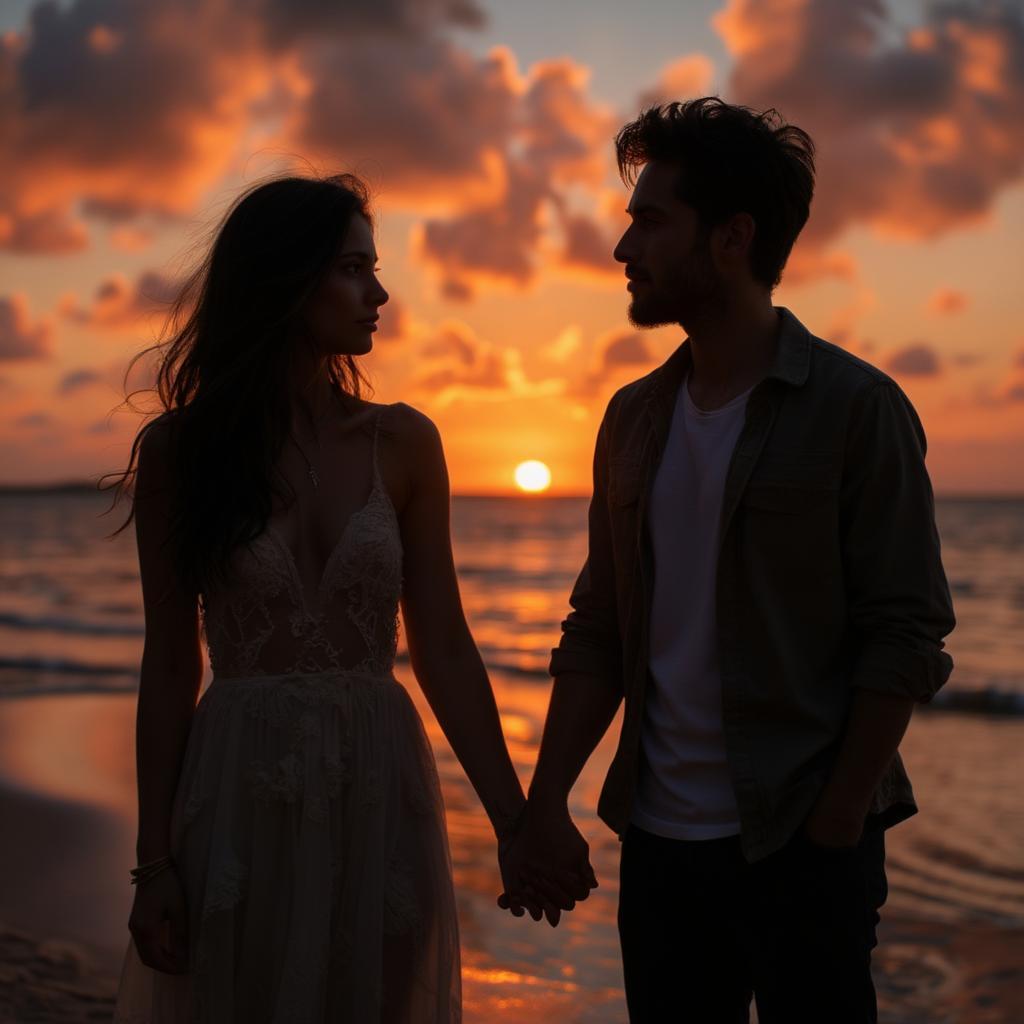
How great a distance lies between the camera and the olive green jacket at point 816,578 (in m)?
2.52

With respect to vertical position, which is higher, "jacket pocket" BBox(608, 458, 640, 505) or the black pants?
"jacket pocket" BBox(608, 458, 640, 505)

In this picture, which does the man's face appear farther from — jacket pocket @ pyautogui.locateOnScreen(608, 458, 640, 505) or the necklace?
the necklace

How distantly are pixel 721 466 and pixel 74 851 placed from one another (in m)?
6.32

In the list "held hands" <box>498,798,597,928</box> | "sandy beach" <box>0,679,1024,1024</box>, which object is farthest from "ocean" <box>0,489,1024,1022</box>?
"held hands" <box>498,798,597,928</box>

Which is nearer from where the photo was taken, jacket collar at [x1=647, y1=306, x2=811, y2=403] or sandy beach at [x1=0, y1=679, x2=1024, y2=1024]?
jacket collar at [x1=647, y1=306, x2=811, y2=403]

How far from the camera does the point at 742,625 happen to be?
2.67m

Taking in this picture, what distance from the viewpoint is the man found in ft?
8.38

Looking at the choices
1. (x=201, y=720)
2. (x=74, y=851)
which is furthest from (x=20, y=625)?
(x=201, y=720)

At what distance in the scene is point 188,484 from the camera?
292cm

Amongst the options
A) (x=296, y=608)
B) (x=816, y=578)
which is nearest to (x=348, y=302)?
(x=296, y=608)

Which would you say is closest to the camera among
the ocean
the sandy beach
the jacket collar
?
the jacket collar

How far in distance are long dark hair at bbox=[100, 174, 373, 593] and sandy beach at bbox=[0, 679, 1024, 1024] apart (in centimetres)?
289

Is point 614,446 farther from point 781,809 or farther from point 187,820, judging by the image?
point 187,820

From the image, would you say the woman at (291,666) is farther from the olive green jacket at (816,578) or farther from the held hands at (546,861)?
the olive green jacket at (816,578)
